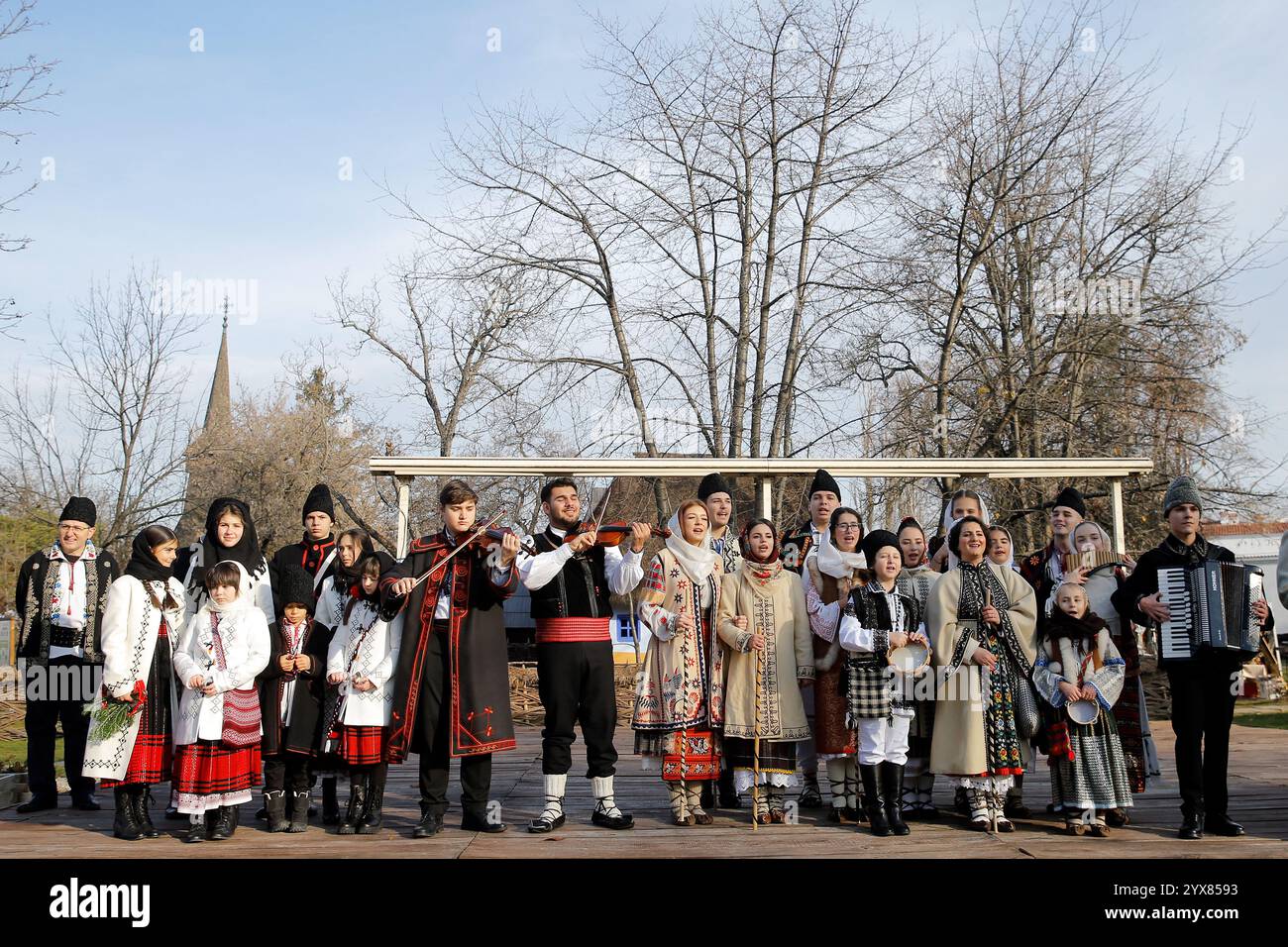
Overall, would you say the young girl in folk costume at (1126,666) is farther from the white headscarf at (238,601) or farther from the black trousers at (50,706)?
the black trousers at (50,706)

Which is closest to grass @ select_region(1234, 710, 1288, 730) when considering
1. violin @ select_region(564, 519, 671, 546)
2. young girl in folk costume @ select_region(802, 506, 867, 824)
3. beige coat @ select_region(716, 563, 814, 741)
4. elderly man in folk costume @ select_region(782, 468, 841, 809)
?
elderly man in folk costume @ select_region(782, 468, 841, 809)

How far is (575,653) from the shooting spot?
573 centimetres

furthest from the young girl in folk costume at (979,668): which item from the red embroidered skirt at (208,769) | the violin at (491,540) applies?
the red embroidered skirt at (208,769)

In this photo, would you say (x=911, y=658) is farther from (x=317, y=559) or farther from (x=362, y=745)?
(x=317, y=559)

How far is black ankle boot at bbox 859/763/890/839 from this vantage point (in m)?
5.39

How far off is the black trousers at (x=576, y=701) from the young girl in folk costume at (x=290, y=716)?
124 cm

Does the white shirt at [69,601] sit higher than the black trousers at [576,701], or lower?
higher

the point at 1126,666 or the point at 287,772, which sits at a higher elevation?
the point at 1126,666

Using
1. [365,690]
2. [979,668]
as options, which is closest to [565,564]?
[365,690]

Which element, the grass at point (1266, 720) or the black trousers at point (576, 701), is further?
the grass at point (1266, 720)

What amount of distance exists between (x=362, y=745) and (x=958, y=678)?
3.12 m

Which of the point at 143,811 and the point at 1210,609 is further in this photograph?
the point at 143,811

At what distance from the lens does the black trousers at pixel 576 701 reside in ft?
18.6
